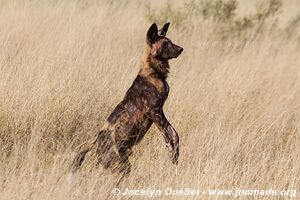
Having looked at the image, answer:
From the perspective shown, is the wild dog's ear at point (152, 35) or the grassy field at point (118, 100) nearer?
the grassy field at point (118, 100)

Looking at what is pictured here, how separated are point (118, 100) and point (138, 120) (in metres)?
1.50

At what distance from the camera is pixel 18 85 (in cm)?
546

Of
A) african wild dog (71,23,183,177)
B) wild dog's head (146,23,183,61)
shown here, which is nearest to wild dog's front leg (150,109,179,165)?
african wild dog (71,23,183,177)

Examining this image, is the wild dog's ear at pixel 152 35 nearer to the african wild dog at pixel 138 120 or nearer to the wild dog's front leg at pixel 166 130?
the african wild dog at pixel 138 120

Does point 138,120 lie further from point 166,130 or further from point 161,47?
point 161,47

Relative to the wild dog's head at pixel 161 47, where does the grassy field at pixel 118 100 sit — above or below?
below

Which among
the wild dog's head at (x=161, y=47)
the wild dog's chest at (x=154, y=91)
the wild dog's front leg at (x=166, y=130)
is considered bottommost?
the wild dog's front leg at (x=166, y=130)

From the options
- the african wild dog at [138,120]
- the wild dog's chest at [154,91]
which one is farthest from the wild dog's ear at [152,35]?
the wild dog's chest at [154,91]

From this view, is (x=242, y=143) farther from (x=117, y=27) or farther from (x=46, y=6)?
(x=46, y=6)

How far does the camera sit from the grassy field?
14.2 feet

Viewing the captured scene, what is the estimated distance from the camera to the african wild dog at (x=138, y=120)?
432 centimetres

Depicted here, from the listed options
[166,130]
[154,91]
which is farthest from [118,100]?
[166,130]

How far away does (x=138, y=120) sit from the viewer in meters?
4.36

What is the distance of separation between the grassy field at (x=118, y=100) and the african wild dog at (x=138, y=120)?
0.41ft
